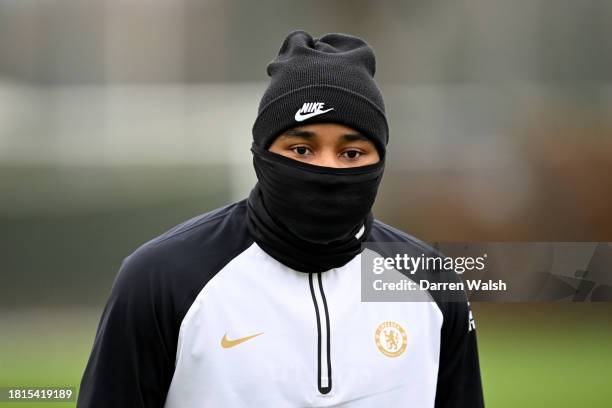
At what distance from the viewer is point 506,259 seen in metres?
3.40

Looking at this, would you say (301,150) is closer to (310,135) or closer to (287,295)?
(310,135)

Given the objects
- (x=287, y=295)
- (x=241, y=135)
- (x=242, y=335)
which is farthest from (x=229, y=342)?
(x=241, y=135)

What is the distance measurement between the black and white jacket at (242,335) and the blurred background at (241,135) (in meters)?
1.88

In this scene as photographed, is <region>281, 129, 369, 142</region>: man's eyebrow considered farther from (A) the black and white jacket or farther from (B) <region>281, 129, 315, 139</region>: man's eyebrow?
(A) the black and white jacket

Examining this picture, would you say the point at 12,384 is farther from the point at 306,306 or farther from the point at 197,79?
the point at 306,306

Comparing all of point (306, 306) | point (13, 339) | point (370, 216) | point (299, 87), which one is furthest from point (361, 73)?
point (13, 339)

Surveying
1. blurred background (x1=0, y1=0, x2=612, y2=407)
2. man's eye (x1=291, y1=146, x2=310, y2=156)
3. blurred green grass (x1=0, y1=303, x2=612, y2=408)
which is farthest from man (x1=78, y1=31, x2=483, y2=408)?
blurred green grass (x1=0, y1=303, x2=612, y2=408)

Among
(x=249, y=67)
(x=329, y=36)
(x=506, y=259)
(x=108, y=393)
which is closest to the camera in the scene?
(x=108, y=393)

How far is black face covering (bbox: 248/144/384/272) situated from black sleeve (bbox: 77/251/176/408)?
21cm

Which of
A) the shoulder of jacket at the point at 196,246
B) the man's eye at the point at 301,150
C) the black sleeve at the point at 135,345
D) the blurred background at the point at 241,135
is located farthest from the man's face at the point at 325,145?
the blurred background at the point at 241,135

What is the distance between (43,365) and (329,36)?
2587mm

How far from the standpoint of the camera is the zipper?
4.27ft

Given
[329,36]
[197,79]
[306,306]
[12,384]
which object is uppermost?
[197,79]

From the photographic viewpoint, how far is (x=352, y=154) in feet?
4.52
